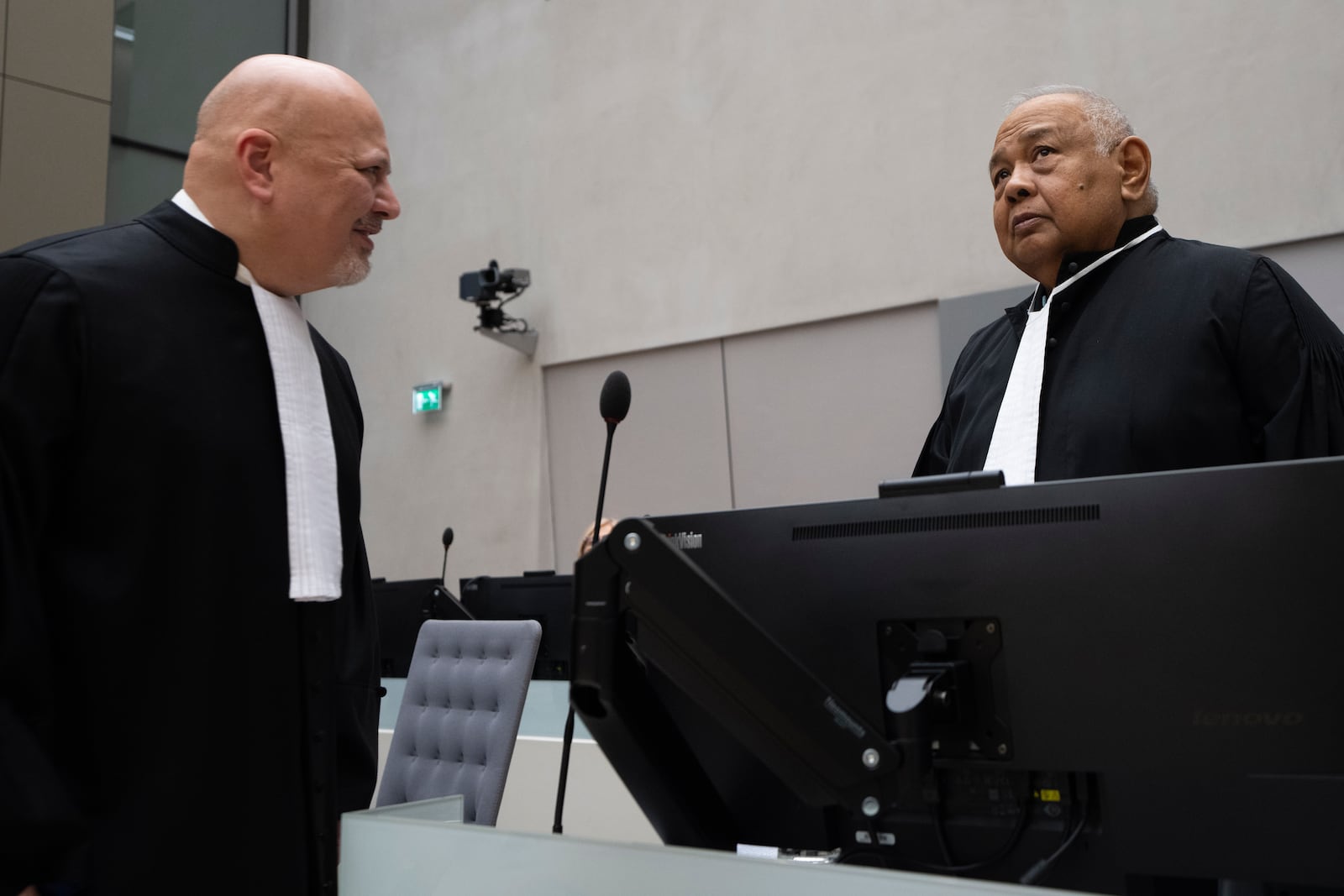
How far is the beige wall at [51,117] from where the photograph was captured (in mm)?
5277

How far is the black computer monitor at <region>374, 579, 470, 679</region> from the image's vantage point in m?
3.87

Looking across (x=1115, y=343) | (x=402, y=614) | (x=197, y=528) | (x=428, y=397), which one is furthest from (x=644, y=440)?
(x=197, y=528)

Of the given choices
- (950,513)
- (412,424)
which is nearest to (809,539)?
(950,513)

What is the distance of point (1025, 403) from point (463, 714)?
1846 mm

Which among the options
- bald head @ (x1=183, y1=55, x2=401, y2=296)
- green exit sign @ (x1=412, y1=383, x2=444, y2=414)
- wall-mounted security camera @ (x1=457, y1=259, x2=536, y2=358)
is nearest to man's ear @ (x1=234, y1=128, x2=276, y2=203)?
bald head @ (x1=183, y1=55, x2=401, y2=296)

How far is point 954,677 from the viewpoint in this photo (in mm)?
1002

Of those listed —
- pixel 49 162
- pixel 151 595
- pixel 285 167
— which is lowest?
pixel 151 595

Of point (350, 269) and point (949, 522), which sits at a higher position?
point (350, 269)

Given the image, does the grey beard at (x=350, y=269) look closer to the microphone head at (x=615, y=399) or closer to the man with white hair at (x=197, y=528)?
the man with white hair at (x=197, y=528)

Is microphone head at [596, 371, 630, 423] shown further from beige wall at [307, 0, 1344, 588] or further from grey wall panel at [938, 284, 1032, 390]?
beige wall at [307, 0, 1344, 588]

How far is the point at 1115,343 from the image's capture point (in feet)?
5.72

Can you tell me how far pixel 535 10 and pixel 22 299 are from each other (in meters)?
6.73

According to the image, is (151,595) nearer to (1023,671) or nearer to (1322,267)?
(1023,671)

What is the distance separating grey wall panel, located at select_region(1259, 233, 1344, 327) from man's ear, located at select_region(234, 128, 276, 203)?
14.6 feet
